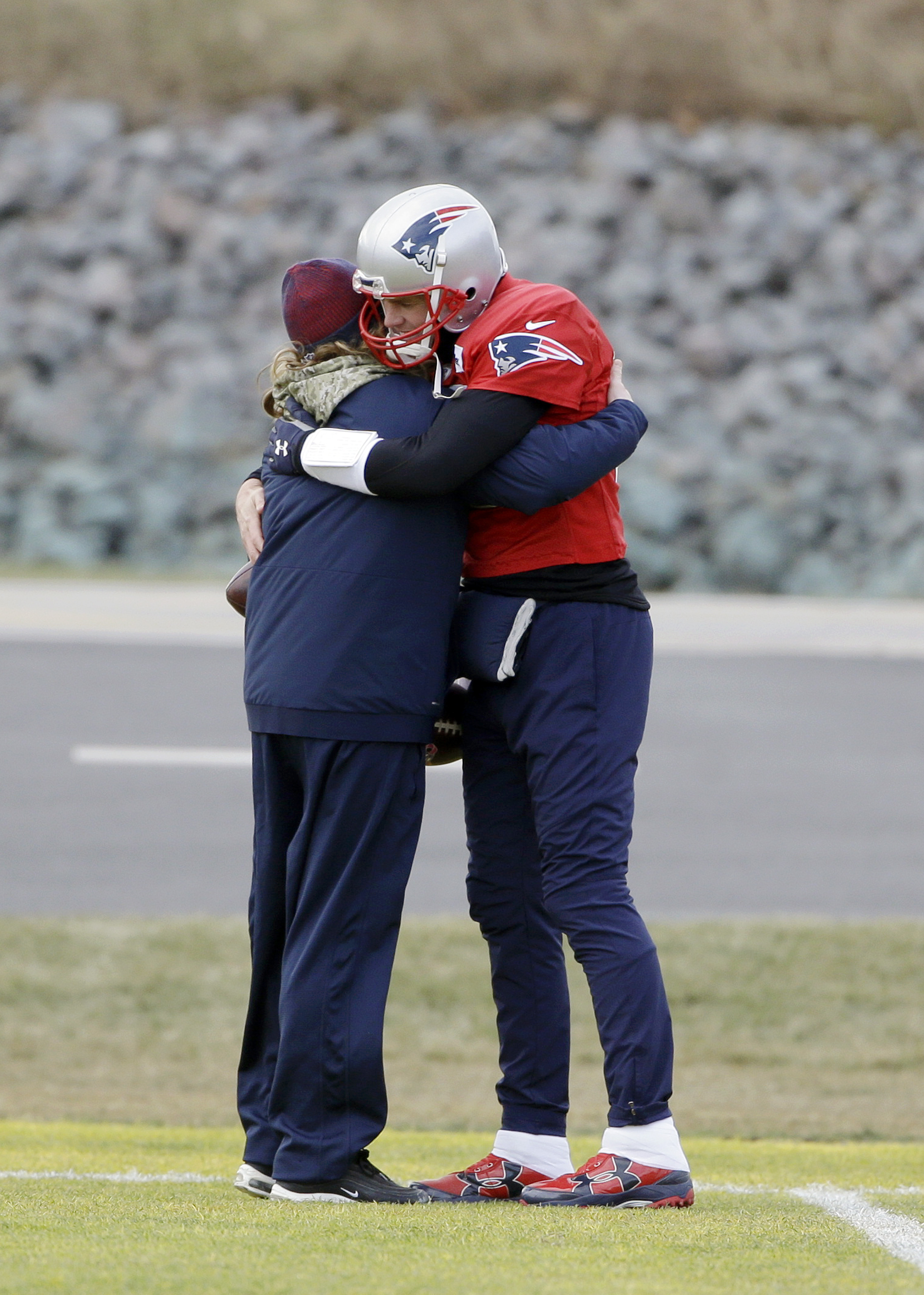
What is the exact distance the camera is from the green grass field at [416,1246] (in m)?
2.90

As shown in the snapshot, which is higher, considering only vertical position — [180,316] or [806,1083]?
[180,316]

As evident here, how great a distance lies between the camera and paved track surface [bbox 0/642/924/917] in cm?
859

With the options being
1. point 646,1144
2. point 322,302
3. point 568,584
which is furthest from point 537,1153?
point 322,302

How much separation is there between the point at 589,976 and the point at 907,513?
13393mm

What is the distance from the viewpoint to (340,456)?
3713mm

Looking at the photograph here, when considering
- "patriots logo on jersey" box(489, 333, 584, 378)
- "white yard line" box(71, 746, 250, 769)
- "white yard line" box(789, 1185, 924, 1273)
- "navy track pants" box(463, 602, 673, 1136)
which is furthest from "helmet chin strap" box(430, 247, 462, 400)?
"white yard line" box(71, 746, 250, 769)

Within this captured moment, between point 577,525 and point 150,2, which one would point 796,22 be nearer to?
point 150,2

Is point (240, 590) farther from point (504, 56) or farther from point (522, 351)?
point (504, 56)

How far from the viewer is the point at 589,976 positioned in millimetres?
3803

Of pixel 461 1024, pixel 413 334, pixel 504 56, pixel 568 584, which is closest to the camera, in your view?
pixel 413 334

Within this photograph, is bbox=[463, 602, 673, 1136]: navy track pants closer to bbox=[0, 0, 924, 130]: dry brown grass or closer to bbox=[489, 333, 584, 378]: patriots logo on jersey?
bbox=[489, 333, 584, 378]: patriots logo on jersey

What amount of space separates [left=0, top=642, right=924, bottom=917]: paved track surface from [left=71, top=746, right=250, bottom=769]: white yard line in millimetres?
70

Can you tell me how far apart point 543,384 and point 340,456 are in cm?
41

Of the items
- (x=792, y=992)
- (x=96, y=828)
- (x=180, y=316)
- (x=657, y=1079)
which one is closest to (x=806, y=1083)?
(x=792, y=992)
